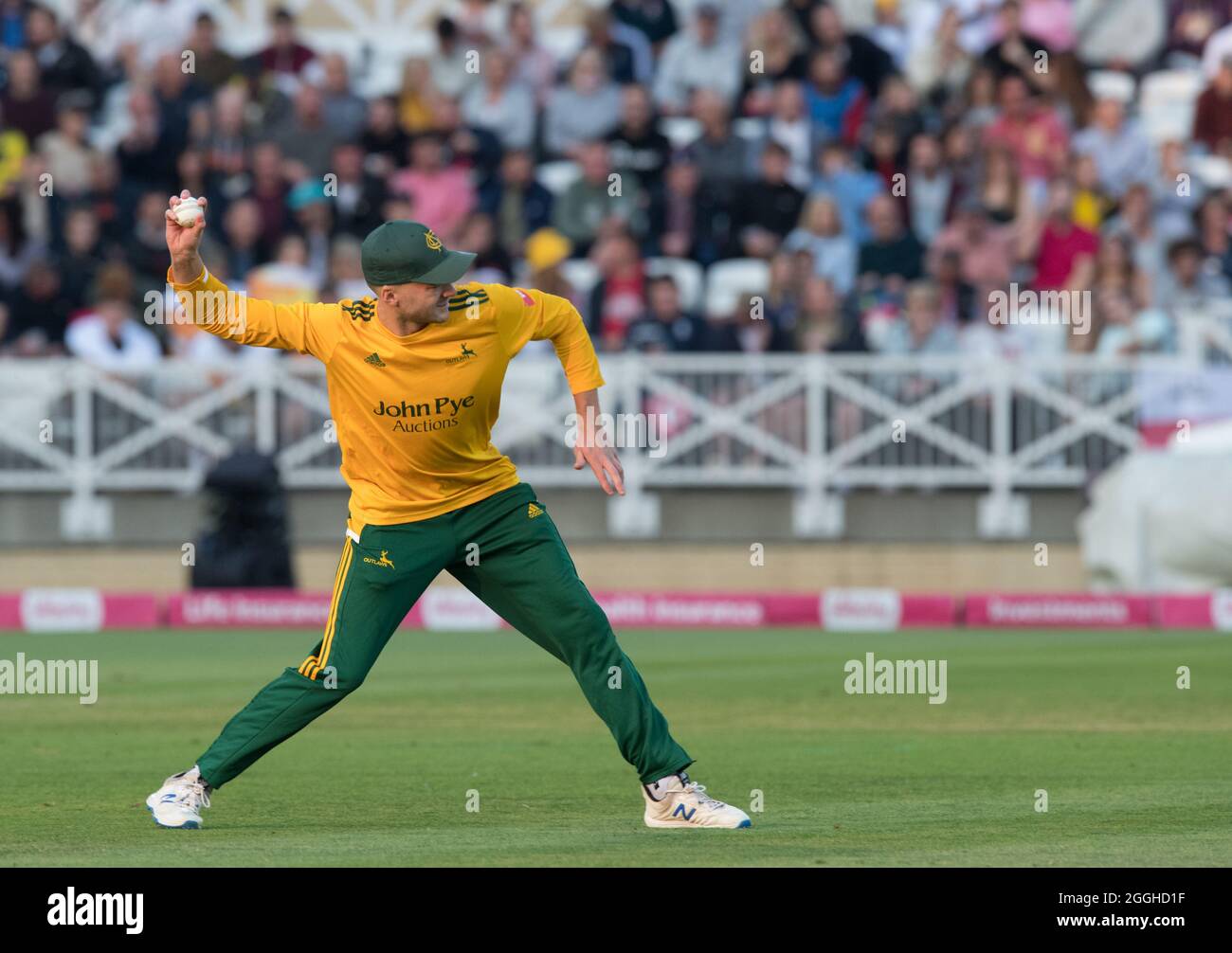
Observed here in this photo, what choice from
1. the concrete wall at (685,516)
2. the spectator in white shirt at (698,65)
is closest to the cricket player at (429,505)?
the concrete wall at (685,516)

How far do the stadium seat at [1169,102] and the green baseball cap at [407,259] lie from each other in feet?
49.1

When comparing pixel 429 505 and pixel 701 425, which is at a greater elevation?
pixel 701 425

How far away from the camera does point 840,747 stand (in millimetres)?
11109

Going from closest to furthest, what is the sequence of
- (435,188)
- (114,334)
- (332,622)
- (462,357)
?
(462,357)
(332,622)
(114,334)
(435,188)

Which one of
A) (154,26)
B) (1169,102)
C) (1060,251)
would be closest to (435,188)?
(154,26)

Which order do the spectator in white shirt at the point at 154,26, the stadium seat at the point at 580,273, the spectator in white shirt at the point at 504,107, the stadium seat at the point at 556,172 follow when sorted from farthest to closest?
the spectator in white shirt at the point at 154,26 → the spectator in white shirt at the point at 504,107 → the stadium seat at the point at 556,172 → the stadium seat at the point at 580,273

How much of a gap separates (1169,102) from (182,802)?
15965 mm

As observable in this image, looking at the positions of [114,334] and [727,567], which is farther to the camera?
[114,334]

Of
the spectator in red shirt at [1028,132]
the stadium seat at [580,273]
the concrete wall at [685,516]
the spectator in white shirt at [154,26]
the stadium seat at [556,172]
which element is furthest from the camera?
the spectator in white shirt at [154,26]

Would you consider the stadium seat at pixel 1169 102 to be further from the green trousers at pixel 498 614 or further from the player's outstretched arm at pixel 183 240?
the player's outstretched arm at pixel 183 240

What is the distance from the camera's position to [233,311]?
8297mm

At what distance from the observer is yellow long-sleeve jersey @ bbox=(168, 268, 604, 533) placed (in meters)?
8.34

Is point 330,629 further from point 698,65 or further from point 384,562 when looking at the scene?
point 698,65

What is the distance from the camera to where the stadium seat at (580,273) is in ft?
65.2
